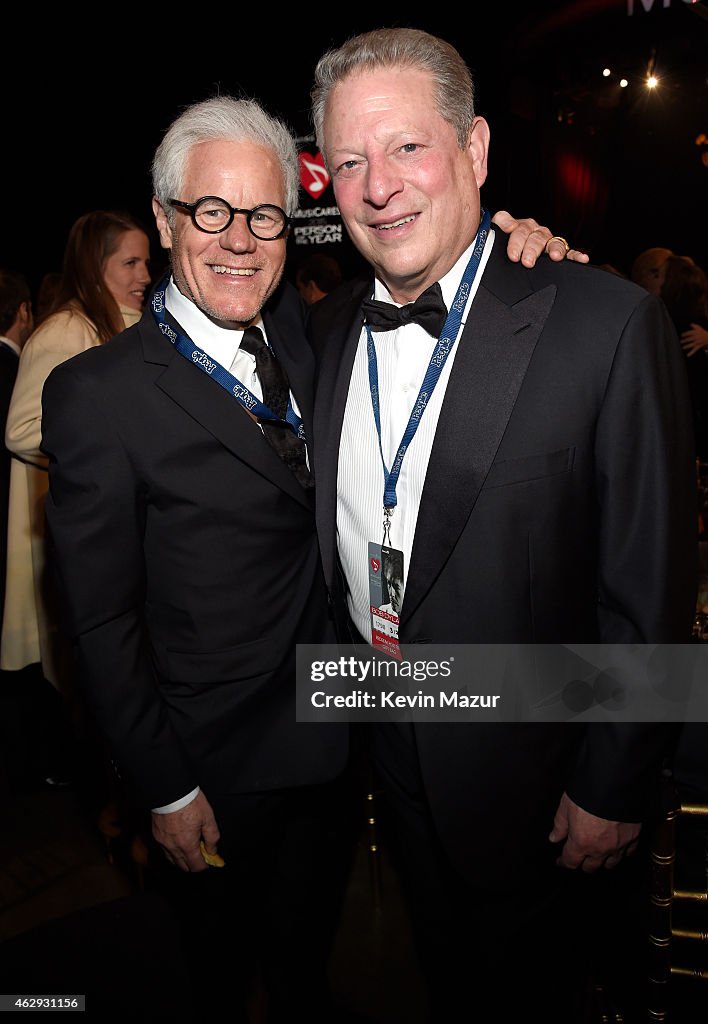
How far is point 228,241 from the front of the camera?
155 cm

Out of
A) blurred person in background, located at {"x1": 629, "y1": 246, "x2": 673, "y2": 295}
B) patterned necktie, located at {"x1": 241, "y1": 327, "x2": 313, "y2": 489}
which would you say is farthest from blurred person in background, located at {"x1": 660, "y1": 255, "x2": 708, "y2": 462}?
patterned necktie, located at {"x1": 241, "y1": 327, "x2": 313, "y2": 489}

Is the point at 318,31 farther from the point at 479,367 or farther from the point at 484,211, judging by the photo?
the point at 479,367

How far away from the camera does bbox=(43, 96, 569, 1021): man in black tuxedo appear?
147cm

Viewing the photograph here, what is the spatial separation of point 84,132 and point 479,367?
756 centimetres

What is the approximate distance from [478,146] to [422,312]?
43cm

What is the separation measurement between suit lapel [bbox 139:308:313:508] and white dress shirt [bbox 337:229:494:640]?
0.65ft

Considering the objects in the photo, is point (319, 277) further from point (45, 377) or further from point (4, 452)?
point (45, 377)

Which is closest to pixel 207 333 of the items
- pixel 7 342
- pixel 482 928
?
pixel 482 928

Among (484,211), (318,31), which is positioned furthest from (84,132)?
(484,211)

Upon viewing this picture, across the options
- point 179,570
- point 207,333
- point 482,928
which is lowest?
point 482,928

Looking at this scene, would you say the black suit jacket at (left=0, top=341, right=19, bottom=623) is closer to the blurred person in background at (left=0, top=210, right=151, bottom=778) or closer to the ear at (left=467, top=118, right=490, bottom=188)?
the blurred person in background at (left=0, top=210, right=151, bottom=778)

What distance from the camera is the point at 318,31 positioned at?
588 centimetres

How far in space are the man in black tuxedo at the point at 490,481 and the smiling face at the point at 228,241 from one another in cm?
18

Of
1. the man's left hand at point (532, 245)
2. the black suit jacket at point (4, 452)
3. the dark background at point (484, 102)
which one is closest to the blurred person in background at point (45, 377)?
the black suit jacket at point (4, 452)
